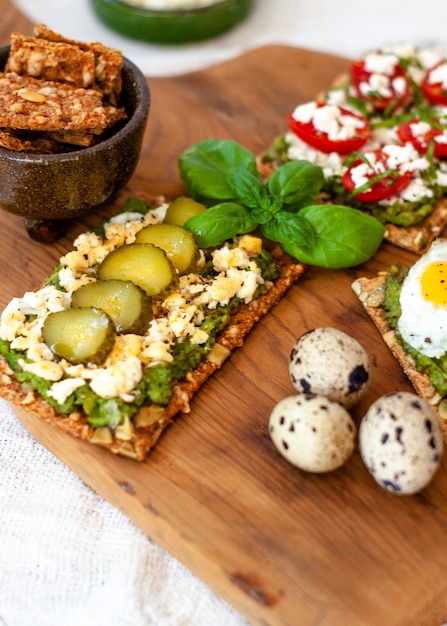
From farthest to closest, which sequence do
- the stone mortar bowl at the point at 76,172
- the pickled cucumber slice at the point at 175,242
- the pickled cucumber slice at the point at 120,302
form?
the pickled cucumber slice at the point at 175,242 < the stone mortar bowl at the point at 76,172 < the pickled cucumber slice at the point at 120,302

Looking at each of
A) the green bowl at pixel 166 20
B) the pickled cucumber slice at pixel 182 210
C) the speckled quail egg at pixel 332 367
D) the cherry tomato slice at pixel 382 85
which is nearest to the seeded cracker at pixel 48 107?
the pickled cucumber slice at pixel 182 210

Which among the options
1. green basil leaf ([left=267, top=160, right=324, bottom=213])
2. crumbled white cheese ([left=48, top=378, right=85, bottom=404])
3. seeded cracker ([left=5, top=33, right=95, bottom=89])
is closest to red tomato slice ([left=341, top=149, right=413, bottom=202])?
green basil leaf ([left=267, top=160, right=324, bottom=213])

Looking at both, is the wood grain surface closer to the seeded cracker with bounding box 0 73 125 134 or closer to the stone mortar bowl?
the stone mortar bowl

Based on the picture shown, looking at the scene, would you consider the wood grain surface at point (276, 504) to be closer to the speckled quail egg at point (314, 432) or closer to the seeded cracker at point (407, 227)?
the speckled quail egg at point (314, 432)

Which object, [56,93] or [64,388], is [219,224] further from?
[64,388]

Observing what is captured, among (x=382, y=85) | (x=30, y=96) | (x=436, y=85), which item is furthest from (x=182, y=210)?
(x=436, y=85)

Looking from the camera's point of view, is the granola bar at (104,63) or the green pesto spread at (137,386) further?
the granola bar at (104,63)

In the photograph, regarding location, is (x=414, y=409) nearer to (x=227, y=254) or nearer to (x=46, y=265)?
(x=227, y=254)
